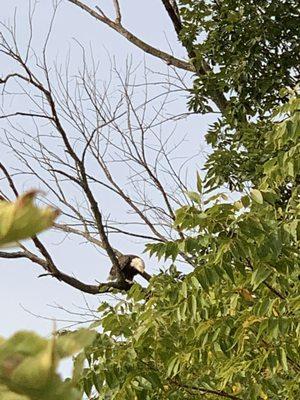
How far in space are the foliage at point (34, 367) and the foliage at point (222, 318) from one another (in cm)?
194

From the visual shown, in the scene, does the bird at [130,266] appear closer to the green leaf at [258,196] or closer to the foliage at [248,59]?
the foliage at [248,59]

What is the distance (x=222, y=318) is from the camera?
2486 mm

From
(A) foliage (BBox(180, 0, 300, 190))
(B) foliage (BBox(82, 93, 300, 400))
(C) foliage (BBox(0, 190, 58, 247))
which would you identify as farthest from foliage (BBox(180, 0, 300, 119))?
(C) foliage (BBox(0, 190, 58, 247))

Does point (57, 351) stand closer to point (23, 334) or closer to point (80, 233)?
point (23, 334)

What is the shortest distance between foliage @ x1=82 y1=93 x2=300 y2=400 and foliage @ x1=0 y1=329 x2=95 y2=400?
1.94m

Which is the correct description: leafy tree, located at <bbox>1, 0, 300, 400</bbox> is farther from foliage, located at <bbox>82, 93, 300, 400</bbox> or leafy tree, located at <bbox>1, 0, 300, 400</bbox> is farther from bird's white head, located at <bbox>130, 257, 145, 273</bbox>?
bird's white head, located at <bbox>130, 257, 145, 273</bbox>

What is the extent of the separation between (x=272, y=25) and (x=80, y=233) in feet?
10.3

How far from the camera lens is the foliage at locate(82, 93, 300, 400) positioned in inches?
90.1

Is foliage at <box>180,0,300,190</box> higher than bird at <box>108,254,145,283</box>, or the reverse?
foliage at <box>180,0,300,190</box>

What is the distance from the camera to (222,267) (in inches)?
90.5

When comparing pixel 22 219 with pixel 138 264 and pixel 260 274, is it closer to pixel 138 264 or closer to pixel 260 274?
pixel 260 274

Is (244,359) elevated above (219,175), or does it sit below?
below

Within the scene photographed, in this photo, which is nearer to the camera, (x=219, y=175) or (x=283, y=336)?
(x=283, y=336)

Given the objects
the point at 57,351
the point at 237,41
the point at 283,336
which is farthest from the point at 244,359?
the point at 237,41
